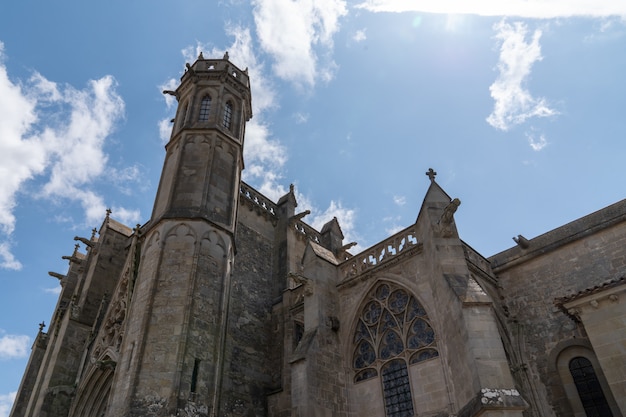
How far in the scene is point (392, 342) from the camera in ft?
35.2

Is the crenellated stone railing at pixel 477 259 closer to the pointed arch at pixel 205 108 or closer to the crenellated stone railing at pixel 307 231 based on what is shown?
the crenellated stone railing at pixel 307 231

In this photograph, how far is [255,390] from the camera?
12062mm

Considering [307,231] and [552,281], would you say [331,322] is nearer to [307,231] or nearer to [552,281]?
[552,281]

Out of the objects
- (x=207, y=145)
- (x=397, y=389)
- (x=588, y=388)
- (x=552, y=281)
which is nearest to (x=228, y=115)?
(x=207, y=145)

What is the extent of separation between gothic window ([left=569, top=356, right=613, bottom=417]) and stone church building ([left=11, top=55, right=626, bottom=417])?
0.02m

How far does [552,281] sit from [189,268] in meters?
8.72

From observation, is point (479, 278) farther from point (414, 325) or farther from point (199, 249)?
point (199, 249)

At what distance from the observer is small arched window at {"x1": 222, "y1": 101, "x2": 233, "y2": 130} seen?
47.8 ft

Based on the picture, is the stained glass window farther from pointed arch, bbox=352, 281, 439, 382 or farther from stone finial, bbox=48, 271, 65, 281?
stone finial, bbox=48, 271, 65, 281

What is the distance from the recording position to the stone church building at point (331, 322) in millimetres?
8609

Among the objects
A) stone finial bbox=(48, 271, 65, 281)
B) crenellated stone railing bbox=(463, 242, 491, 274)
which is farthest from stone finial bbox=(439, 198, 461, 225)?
stone finial bbox=(48, 271, 65, 281)

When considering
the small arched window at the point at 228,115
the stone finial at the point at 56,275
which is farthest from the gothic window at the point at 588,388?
the stone finial at the point at 56,275

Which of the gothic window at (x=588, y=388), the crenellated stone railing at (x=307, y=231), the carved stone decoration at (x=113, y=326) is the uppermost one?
the crenellated stone railing at (x=307, y=231)

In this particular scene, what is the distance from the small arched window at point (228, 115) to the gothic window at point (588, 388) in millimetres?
11441
